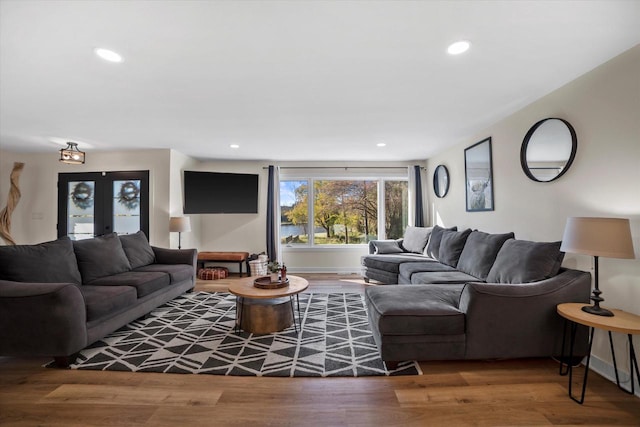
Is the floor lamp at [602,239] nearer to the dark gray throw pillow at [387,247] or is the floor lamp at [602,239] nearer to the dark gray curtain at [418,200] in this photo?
the dark gray throw pillow at [387,247]

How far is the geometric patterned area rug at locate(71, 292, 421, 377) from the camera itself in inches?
89.7

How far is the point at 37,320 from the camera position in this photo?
2209mm

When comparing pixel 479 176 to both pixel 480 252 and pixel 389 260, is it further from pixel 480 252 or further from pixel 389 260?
pixel 389 260

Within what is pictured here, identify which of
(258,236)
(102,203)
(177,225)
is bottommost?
(258,236)

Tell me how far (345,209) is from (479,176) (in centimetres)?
270

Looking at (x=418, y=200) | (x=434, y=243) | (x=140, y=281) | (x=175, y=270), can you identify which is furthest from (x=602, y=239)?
(x=175, y=270)

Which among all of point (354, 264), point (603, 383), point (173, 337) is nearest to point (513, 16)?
point (603, 383)

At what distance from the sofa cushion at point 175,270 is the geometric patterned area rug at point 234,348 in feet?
1.50

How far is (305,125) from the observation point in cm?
370

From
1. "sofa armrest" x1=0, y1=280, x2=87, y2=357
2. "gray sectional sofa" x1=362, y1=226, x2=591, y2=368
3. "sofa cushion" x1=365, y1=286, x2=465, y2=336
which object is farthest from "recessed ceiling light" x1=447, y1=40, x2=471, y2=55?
"sofa armrest" x1=0, y1=280, x2=87, y2=357

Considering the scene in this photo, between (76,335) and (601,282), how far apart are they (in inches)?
163

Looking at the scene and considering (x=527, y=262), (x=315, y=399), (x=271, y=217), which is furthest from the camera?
(x=271, y=217)

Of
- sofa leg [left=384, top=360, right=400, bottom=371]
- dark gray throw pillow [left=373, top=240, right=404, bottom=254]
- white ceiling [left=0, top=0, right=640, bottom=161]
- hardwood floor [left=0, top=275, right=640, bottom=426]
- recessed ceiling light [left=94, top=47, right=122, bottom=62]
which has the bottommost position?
hardwood floor [left=0, top=275, right=640, bottom=426]

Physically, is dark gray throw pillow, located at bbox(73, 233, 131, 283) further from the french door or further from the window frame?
the window frame
